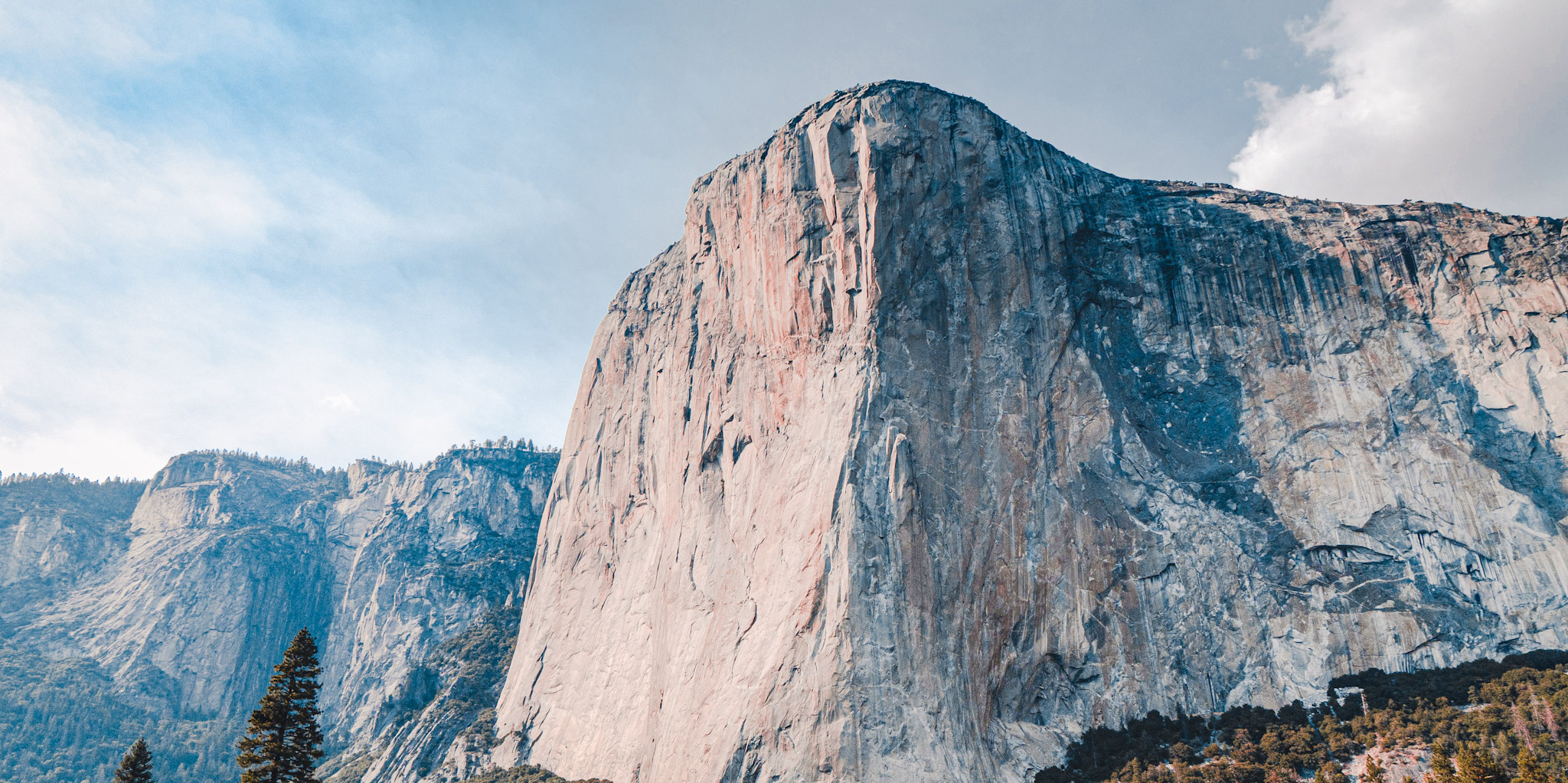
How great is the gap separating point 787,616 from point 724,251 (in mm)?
31990

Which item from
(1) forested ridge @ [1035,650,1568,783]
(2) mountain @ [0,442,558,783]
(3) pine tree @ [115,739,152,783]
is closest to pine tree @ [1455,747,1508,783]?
(1) forested ridge @ [1035,650,1568,783]

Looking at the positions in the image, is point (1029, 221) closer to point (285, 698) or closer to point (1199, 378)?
point (1199, 378)

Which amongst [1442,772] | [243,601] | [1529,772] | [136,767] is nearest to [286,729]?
[136,767]

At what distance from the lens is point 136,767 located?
31.0 m

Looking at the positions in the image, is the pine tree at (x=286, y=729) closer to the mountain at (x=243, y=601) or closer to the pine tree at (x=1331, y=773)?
Result: the pine tree at (x=1331, y=773)

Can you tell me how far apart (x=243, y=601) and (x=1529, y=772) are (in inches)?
5861

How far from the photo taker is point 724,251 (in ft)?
224

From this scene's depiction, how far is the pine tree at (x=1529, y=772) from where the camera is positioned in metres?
30.7

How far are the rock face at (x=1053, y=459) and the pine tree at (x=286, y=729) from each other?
78.0 ft

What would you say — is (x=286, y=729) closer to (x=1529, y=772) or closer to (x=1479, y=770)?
(x=1479, y=770)

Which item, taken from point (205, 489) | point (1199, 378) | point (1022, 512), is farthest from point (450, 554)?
point (1199, 378)

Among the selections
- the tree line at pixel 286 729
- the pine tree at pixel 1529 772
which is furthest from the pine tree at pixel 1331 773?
the tree line at pixel 286 729

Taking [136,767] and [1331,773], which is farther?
[1331,773]

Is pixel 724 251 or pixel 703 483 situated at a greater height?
pixel 724 251
